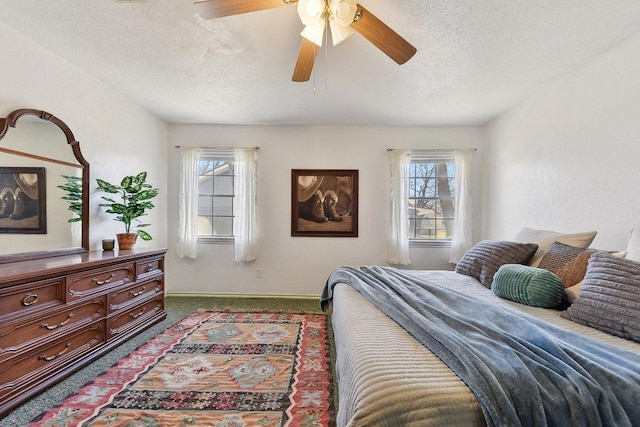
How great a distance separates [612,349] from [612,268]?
1.83 ft

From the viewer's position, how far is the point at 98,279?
233cm

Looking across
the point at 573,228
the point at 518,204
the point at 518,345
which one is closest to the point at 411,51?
the point at 518,345

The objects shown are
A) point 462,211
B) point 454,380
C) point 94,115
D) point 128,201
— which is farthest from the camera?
point 462,211

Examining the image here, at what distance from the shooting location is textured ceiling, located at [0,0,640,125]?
185 cm

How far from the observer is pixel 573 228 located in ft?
8.34

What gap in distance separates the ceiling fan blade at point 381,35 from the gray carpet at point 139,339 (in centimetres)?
280

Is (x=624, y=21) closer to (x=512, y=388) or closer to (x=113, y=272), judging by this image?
(x=512, y=388)

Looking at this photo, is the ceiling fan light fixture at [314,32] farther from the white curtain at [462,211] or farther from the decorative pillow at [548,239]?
the white curtain at [462,211]

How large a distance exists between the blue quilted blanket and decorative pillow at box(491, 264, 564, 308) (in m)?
0.52

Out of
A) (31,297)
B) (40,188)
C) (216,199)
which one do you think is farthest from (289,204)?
→ (31,297)

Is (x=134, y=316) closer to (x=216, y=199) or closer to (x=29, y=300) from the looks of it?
(x=29, y=300)

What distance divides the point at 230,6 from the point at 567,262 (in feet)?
8.14

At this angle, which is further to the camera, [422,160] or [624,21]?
[422,160]

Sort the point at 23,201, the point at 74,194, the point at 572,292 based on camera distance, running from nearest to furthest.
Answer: the point at 572,292
the point at 23,201
the point at 74,194
